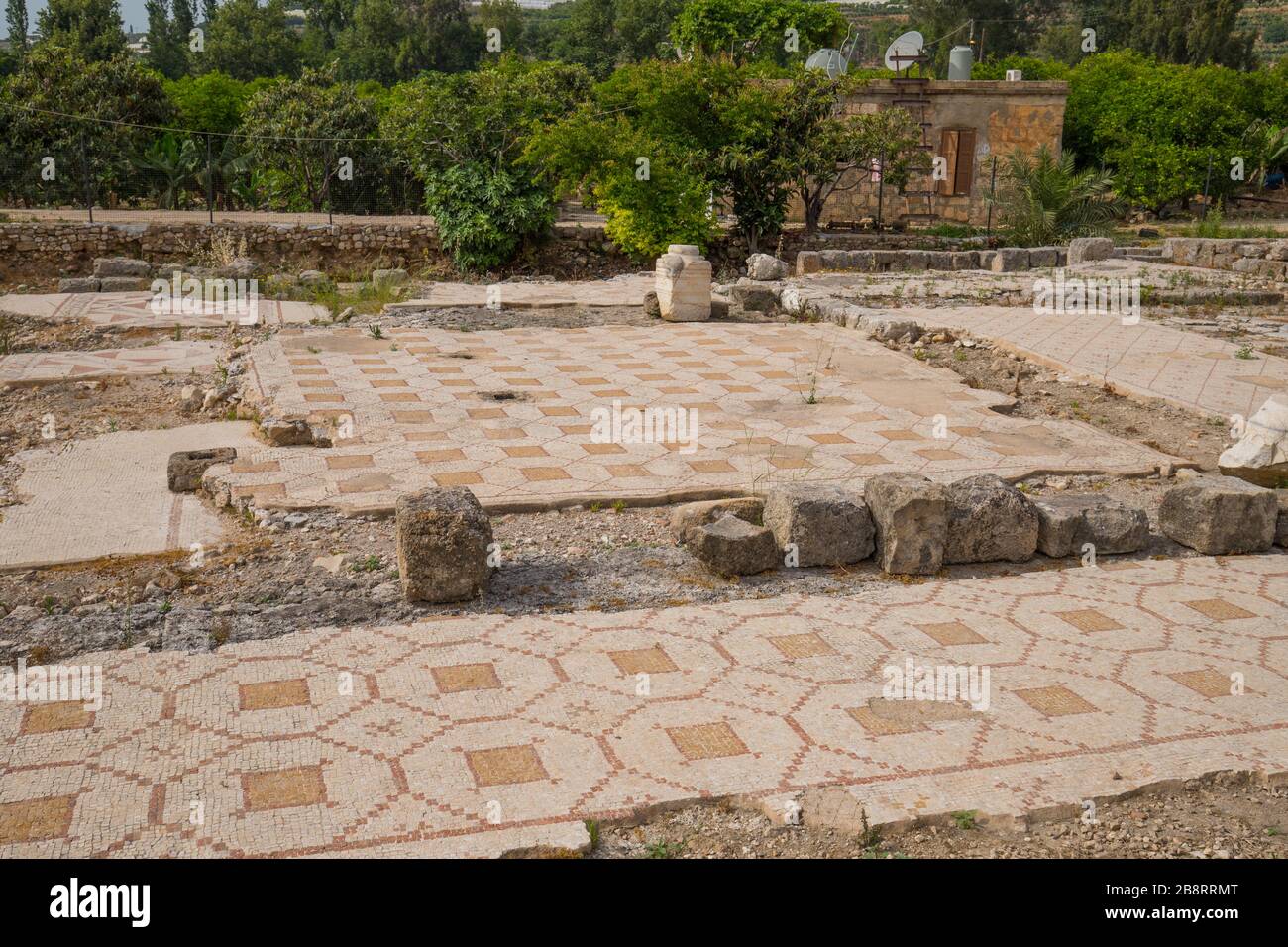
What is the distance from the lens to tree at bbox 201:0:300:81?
131 feet

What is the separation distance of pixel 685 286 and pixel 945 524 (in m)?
7.38

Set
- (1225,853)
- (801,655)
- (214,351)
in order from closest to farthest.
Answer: (1225,853) < (801,655) < (214,351)

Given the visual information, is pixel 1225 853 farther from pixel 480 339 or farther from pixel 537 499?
pixel 480 339

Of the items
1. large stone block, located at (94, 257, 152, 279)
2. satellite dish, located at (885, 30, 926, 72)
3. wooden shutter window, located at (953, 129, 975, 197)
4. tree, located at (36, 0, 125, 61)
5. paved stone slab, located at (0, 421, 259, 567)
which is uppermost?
tree, located at (36, 0, 125, 61)

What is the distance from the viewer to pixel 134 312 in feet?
42.3

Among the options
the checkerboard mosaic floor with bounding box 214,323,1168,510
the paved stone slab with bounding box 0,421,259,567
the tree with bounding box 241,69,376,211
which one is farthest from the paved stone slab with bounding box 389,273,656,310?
the tree with bounding box 241,69,376,211

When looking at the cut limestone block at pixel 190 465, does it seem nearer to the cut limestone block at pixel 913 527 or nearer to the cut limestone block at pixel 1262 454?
the cut limestone block at pixel 913 527

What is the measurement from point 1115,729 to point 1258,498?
2.38 meters

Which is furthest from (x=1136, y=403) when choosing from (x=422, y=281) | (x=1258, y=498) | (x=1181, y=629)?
(x=422, y=281)

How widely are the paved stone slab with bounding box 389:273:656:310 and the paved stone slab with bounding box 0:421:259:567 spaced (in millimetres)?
5699

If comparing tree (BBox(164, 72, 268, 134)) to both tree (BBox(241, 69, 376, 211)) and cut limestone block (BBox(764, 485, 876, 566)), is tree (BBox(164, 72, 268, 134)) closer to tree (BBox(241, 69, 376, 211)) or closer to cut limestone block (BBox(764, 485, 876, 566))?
tree (BBox(241, 69, 376, 211))

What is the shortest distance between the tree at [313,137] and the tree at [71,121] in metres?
2.17

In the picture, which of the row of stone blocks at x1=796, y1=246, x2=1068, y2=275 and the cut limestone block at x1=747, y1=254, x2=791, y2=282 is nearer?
the cut limestone block at x1=747, y1=254, x2=791, y2=282

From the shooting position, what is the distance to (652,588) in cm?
534
